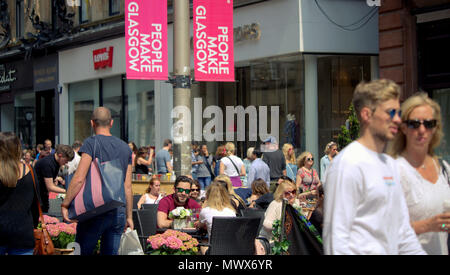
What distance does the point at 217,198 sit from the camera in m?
8.61

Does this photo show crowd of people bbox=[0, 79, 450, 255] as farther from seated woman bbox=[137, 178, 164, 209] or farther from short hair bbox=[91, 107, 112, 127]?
seated woman bbox=[137, 178, 164, 209]

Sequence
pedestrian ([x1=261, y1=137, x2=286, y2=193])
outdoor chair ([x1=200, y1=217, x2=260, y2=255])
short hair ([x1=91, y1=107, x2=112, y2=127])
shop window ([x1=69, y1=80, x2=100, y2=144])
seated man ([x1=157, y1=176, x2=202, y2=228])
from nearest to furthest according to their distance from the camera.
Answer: short hair ([x1=91, y1=107, x2=112, y2=127]) < outdoor chair ([x1=200, y1=217, x2=260, y2=255]) < seated man ([x1=157, y1=176, x2=202, y2=228]) < pedestrian ([x1=261, y1=137, x2=286, y2=193]) < shop window ([x1=69, y1=80, x2=100, y2=144])

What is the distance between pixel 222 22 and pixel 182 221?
7.30 metres

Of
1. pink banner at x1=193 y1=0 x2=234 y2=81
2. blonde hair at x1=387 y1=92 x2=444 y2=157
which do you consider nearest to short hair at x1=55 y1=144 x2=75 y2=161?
pink banner at x1=193 y1=0 x2=234 y2=81

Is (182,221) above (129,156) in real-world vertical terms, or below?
below

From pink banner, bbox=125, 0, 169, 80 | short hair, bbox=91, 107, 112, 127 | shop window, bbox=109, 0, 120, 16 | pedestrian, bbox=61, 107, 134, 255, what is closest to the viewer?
pedestrian, bbox=61, 107, 134, 255

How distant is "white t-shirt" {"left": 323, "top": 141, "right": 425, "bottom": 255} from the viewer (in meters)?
3.68

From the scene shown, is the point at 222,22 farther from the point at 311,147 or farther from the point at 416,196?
the point at 416,196

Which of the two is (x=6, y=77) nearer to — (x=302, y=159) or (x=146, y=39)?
(x=146, y=39)

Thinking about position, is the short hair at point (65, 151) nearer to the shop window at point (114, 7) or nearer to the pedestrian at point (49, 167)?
the pedestrian at point (49, 167)

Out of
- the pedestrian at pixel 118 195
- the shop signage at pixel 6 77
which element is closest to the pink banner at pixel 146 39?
the pedestrian at pixel 118 195

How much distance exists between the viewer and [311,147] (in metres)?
19.2

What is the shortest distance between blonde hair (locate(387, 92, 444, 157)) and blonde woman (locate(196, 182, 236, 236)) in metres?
4.35

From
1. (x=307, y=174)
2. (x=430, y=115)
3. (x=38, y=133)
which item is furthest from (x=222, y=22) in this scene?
(x=38, y=133)
